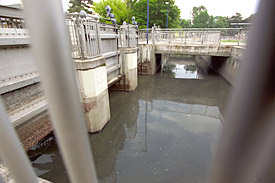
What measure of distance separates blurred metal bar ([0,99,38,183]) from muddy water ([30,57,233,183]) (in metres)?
2.31

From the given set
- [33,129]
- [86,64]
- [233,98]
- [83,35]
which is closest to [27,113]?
[33,129]

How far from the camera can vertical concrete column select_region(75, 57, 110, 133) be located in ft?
15.2

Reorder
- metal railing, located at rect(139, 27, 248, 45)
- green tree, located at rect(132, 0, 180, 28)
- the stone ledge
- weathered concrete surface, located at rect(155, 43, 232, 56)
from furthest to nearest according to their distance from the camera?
green tree, located at rect(132, 0, 180, 28), metal railing, located at rect(139, 27, 248, 45), weathered concrete surface, located at rect(155, 43, 232, 56), the stone ledge

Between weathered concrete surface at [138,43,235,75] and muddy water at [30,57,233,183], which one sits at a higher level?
weathered concrete surface at [138,43,235,75]

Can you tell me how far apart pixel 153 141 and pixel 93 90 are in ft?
10.1

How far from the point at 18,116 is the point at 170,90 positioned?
9.24m

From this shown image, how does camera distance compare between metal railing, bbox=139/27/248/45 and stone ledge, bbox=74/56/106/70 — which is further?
metal railing, bbox=139/27/248/45

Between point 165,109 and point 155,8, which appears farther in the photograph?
point 155,8

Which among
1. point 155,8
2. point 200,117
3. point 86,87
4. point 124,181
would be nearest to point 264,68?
point 124,181

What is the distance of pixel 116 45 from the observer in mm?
8219

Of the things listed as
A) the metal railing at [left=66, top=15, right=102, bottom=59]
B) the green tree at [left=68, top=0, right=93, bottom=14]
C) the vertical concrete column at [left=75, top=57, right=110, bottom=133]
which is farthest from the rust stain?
the green tree at [left=68, top=0, right=93, bottom=14]

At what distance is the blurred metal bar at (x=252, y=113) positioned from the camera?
37cm

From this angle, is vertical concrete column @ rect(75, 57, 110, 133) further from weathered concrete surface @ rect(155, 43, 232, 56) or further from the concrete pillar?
weathered concrete surface @ rect(155, 43, 232, 56)

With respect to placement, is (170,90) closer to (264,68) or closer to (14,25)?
(14,25)
